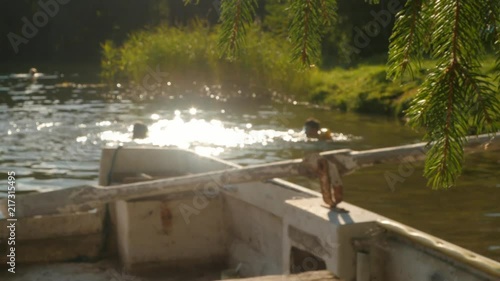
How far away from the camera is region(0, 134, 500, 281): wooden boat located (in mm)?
4406

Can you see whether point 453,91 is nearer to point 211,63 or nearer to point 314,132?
point 314,132

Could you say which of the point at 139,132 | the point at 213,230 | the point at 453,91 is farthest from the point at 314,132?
the point at 453,91

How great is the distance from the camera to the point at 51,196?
552 cm

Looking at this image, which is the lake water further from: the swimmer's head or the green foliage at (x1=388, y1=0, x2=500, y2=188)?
the green foliage at (x1=388, y1=0, x2=500, y2=188)

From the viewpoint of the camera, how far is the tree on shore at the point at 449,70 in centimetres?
210

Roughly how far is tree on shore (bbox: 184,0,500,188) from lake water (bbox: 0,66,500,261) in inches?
255

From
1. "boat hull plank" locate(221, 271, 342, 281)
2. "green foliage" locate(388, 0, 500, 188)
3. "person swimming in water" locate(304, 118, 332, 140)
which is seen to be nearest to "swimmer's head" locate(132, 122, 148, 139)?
"person swimming in water" locate(304, 118, 332, 140)

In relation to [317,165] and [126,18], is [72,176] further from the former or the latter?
[126,18]

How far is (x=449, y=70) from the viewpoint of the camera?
6.91 ft

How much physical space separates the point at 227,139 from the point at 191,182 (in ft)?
36.8

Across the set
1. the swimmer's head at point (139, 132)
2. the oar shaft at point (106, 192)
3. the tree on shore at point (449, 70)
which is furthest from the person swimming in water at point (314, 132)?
the tree on shore at point (449, 70)

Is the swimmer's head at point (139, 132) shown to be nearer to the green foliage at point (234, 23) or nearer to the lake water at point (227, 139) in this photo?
the lake water at point (227, 139)

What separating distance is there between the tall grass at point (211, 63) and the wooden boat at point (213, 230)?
1668 cm

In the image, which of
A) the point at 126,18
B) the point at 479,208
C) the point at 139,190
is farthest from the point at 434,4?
the point at 126,18
